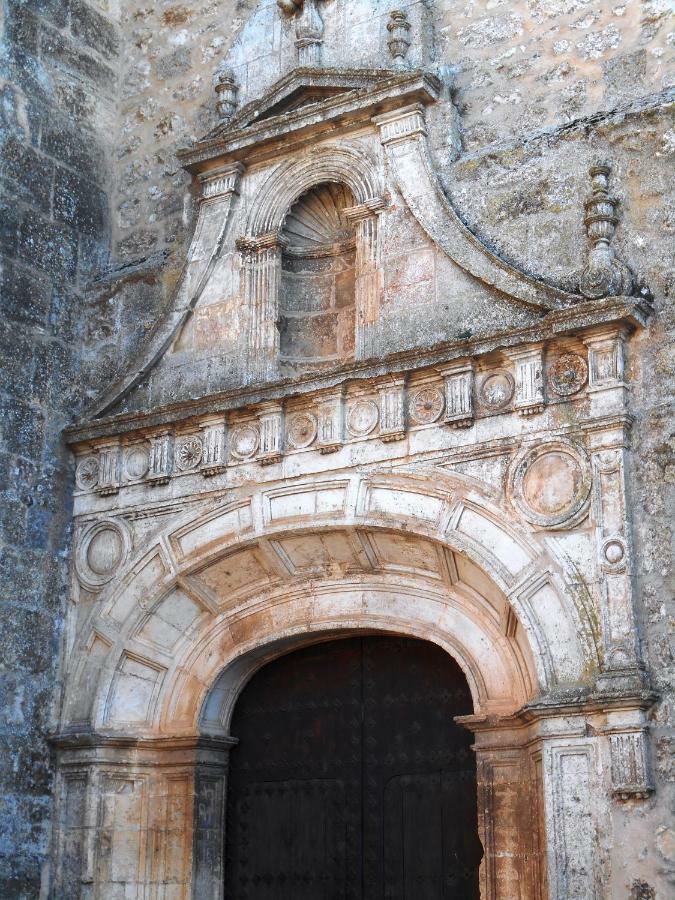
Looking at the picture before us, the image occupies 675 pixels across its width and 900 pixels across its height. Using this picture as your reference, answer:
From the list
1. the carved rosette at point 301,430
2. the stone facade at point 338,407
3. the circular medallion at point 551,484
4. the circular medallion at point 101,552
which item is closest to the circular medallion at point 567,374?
the stone facade at point 338,407

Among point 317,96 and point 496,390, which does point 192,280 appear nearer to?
point 317,96

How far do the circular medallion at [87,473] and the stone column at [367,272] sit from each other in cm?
169

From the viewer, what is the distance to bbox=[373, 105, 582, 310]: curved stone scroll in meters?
6.21

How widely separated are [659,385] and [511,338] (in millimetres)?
701

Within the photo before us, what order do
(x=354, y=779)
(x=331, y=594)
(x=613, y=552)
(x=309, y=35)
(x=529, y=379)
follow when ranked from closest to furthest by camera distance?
(x=613, y=552) → (x=529, y=379) → (x=354, y=779) → (x=331, y=594) → (x=309, y=35)

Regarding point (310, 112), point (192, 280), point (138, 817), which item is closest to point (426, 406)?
point (192, 280)

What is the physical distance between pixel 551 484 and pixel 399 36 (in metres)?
2.75

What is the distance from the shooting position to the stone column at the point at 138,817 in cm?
668

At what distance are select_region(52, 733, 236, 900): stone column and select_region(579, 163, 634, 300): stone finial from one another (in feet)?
9.95

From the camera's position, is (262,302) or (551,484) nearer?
(551,484)

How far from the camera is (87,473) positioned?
24.2ft

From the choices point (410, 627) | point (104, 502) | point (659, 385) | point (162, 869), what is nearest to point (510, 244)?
point (659, 385)

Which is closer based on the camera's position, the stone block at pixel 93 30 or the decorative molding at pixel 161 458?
the decorative molding at pixel 161 458

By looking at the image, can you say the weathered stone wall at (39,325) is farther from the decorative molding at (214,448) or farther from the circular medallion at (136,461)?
the decorative molding at (214,448)
